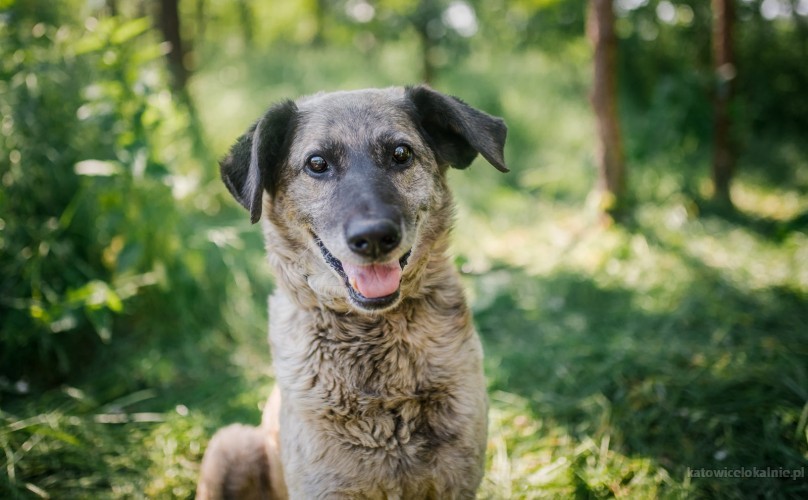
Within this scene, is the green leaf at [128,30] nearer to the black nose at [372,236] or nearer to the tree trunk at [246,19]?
the black nose at [372,236]

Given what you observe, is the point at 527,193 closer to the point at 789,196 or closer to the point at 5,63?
the point at 789,196

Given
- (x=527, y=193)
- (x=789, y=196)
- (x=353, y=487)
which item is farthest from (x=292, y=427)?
(x=789, y=196)

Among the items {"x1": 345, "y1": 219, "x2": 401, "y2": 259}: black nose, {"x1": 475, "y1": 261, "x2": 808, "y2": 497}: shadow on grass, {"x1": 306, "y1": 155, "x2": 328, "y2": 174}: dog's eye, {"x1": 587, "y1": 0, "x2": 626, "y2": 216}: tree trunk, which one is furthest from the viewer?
{"x1": 587, "y1": 0, "x2": 626, "y2": 216}: tree trunk

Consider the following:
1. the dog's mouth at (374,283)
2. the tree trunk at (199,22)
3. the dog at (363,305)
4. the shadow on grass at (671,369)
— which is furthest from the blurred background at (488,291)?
the tree trunk at (199,22)

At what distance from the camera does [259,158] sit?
92.3 inches

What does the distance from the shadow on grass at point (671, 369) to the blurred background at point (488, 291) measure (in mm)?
18

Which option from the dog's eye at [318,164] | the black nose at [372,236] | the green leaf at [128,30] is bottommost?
the black nose at [372,236]

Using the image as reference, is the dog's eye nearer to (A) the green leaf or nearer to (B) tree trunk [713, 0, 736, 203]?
(A) the green leaf

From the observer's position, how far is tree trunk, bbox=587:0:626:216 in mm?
6090

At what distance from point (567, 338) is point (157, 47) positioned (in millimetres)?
4304

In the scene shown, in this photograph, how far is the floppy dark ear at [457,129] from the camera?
2469 millimetres

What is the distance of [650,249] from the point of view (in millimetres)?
5711

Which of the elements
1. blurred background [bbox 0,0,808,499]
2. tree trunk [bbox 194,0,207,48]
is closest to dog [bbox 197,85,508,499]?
blurred background [bbox 0,0,808,499]

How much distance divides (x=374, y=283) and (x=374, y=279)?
0.02 m
